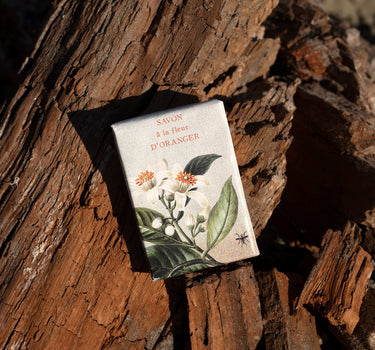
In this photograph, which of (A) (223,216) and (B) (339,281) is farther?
(B) (339,281)

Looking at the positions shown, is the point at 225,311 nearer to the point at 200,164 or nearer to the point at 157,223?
the point at 157,223

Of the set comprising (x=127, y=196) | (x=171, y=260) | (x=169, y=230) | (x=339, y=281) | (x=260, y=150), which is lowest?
(x=339, y=281)

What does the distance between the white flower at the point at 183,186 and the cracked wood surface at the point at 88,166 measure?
396 mm

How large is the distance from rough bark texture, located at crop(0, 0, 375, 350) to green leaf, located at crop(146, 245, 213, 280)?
0.18m

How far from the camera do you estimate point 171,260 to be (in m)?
2.25

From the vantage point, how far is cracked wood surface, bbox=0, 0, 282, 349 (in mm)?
2260

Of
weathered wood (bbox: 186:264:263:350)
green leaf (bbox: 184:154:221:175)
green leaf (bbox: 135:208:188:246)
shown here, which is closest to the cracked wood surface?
green leaf (bbox: 135:208:188:246)

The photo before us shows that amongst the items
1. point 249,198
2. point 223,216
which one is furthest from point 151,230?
point 249,198

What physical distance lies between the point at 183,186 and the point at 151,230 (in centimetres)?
37

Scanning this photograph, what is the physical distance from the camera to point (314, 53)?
125 inches

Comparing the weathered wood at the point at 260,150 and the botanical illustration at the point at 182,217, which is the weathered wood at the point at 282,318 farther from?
the botanical illustration at the point at 182,217

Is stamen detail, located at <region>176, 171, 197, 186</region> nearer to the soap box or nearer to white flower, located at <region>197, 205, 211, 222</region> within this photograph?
the soap box

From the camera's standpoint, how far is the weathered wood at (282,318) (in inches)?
92.0

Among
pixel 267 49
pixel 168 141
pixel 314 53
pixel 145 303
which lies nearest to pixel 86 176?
pixel 168 141
